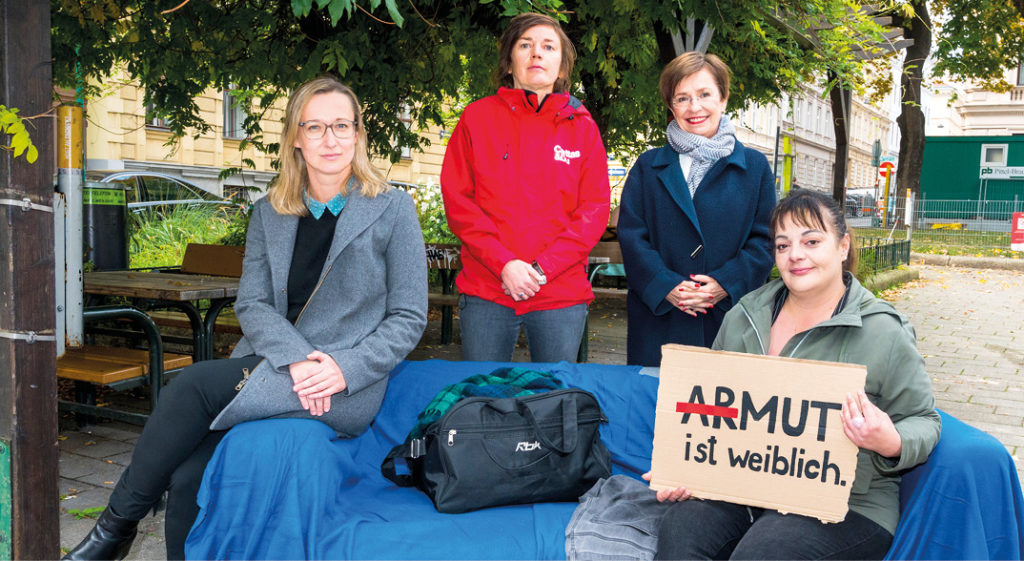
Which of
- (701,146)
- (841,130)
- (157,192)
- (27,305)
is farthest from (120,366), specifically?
(841,130)

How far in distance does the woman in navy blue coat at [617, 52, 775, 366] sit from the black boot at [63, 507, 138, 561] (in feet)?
6.94

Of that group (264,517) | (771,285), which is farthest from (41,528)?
(771,285)

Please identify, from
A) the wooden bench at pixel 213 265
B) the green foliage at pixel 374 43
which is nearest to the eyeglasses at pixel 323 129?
the green foliage at pixel 374 43

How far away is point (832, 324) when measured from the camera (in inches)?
98.9

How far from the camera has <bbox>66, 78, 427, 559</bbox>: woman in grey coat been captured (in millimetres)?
2795

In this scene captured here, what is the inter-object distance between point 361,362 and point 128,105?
2001 centimetres

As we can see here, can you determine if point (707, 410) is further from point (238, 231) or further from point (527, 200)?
point (238, 231)

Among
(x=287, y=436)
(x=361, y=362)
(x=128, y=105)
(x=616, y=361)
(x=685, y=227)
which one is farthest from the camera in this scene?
(x=128, y=105)

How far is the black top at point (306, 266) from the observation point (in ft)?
10.2

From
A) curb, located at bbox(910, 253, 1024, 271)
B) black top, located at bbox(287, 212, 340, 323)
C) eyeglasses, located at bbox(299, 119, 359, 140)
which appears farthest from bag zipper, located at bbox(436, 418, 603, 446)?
curb, located at bbox(910, 253, 1024, 271)

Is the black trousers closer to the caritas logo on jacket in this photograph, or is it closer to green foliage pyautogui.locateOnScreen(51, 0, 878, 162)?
the caritas logo on jacket

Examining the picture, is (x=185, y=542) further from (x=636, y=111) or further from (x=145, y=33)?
(x=636, y=111)

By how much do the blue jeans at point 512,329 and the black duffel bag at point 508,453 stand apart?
2.04 feet

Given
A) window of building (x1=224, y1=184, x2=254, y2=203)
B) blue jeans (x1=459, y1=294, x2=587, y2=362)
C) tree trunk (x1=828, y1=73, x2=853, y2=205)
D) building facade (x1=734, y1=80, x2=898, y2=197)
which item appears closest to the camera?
blue jeans (x1=459, y1=294, x2=587, y2=362)
